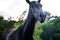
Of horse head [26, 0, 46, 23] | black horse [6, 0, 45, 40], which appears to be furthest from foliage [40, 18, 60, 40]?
horse head [26, 0, 46, 23]

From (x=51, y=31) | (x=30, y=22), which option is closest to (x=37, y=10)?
(x=30, y=22)

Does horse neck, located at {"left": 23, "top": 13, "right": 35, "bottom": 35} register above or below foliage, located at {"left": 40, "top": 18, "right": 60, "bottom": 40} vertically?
above

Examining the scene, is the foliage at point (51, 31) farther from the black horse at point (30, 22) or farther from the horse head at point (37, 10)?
the horse head at point (37, 10)

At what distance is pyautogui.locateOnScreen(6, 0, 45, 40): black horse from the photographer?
27.4 ft

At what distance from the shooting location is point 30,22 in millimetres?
8914

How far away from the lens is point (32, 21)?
8.85 m

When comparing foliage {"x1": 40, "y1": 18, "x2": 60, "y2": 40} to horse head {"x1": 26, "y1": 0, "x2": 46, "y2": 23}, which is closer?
horse head {"x1": 26, "y1": 0, "x2": 46, "y2": 23}

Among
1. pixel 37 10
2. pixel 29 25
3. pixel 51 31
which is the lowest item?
pixel 51 31

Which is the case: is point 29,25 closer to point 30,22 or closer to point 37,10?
point 30,22

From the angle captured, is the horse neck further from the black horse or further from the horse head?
the horse head

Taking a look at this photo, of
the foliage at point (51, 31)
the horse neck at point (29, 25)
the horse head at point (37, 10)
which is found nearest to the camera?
the horse head at point (37, 10)

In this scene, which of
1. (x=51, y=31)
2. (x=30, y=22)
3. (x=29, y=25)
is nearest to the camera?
(x=30, y=22)

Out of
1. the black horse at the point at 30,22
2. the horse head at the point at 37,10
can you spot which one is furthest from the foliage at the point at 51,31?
the horse head at the point at 37,10

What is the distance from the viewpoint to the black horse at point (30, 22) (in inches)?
329
